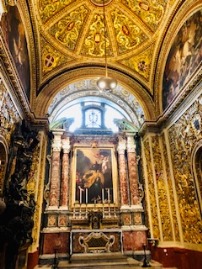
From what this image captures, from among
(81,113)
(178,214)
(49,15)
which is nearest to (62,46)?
(49,15)

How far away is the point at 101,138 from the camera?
11562mm

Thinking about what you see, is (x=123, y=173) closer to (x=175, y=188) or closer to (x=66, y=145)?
(x=175, y=188)

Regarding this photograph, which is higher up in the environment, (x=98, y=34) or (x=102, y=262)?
(x=98, y=34)

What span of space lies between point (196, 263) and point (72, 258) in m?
4.25

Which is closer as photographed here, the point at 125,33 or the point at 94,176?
the point at 125,33

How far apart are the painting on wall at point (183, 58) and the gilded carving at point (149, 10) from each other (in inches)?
44.8

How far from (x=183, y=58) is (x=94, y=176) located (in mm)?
6412

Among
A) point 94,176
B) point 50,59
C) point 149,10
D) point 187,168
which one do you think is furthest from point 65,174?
point 149,10

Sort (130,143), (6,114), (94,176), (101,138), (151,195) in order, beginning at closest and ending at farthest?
(6,114), (151,195), (94,176), (130,143), (101,138)

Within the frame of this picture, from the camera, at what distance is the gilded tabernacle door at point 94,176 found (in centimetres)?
1024

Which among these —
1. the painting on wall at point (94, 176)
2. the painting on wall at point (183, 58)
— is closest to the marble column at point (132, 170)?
the painting on wall at point (94, 176)

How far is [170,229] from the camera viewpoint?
8852mm

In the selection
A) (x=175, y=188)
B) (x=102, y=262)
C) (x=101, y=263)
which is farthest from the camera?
(x=175, y=188)

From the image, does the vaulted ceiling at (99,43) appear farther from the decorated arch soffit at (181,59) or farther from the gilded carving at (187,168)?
the gilded carving at (187,168)
